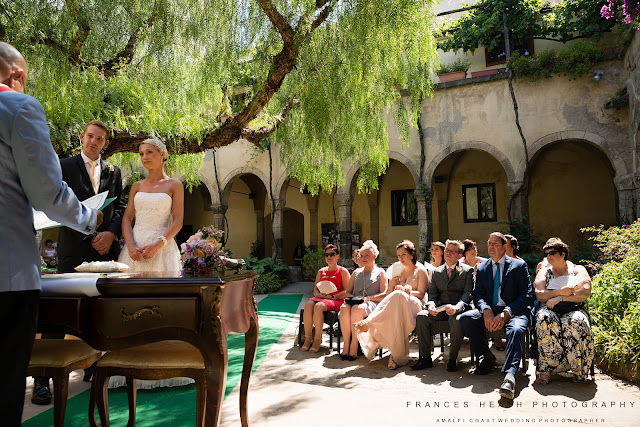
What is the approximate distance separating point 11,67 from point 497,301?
4.67m

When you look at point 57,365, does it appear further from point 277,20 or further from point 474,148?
point 474,148

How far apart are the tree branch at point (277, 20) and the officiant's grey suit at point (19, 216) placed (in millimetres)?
4258

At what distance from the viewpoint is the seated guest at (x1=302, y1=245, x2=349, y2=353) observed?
239 inches

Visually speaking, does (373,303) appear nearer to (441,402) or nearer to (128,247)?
(441,402)

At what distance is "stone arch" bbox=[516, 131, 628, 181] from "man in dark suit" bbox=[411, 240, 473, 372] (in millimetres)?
7877

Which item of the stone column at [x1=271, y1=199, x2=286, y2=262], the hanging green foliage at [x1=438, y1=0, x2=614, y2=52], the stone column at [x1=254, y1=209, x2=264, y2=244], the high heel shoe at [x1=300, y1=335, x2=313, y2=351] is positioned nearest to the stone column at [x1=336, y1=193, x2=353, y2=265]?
the stone column at [x1=271, y1=199, x2=286, y2=262]

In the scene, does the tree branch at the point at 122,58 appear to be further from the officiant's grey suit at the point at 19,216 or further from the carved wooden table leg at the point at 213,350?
the carved wooden table leg at the point at 213,350

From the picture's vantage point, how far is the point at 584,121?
11.9 meters

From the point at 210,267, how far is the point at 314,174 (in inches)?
219

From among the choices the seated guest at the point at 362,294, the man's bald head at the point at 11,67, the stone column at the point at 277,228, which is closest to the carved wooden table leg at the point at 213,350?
the man's bald head at the point at 11,67

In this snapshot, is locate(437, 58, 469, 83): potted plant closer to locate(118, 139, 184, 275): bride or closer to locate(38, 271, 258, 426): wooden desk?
locate(118, 139, 184, 275): bride

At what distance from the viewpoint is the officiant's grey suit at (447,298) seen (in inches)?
201

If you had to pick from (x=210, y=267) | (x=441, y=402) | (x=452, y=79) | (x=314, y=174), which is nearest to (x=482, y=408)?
(x=441, y=402)

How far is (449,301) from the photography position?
5473 mm
